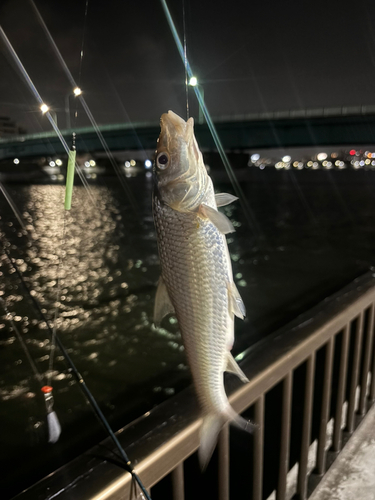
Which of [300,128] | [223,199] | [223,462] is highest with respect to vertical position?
[300,128]

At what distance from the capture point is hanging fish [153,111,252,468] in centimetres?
102

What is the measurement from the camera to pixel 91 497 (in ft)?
4.01

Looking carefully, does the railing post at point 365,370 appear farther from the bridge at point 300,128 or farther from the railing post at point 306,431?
the bridge at point 300,128

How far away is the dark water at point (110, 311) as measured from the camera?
5957 millimetres

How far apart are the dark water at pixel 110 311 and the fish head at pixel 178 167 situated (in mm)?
2366

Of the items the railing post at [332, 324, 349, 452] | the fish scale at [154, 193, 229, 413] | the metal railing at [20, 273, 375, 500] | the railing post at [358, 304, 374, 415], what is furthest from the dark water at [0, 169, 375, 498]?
the railing post at [358, 304, 374, 415]

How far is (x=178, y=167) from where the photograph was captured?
1085 millimetres

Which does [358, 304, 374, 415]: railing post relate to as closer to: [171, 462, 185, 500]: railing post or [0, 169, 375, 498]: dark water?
[171, 462, 185, 500]: railing post

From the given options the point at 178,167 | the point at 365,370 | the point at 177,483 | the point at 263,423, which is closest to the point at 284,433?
the point at 263,423

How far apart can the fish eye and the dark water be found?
235 cm

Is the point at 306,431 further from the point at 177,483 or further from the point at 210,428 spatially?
the point at 210,428

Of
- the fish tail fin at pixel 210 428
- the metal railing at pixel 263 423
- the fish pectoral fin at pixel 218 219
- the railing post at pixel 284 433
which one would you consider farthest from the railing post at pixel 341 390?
the fish pectoral fin at pixel 218 219

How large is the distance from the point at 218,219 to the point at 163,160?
23 cm

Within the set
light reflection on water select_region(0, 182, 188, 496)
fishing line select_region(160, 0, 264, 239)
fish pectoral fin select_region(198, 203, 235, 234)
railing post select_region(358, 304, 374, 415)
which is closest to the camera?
fish pectoral fin select_region(198, 203, 235, 234)
